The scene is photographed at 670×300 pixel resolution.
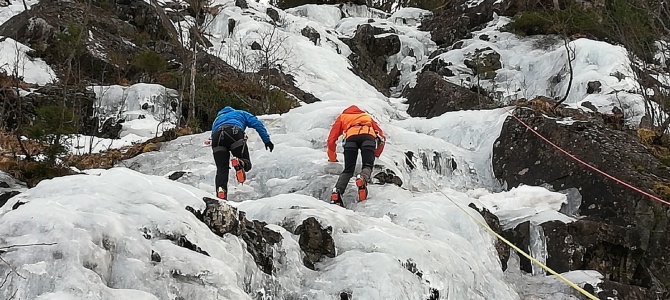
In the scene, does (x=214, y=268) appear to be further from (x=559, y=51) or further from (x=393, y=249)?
(x=559, y=51)

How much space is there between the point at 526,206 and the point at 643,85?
4.40 m

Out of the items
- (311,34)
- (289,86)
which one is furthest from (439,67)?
(289,86)

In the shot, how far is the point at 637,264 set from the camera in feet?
18.4

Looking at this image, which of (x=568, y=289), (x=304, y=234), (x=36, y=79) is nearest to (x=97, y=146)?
(x=36, y=79)

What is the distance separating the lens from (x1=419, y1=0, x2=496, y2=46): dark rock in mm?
20125

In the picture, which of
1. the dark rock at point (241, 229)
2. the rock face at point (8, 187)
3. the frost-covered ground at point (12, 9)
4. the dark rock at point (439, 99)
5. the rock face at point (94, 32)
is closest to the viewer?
the dark rock at point (241, 229)

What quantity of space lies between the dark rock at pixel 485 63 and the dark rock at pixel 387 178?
985 centimetres

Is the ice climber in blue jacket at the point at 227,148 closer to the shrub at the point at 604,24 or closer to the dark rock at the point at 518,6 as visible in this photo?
the shrub at the point at 604,24

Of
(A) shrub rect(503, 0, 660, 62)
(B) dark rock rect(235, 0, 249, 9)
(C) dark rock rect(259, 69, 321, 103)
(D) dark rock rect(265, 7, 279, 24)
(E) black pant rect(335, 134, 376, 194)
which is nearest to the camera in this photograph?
(E) black pant rect(335, 134, 376, 194)

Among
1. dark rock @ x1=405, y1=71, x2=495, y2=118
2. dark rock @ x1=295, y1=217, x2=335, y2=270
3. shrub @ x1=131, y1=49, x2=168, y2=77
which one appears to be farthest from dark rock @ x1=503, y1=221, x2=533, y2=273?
shrub @ x1=131, y1=49, x2=168, y2=77

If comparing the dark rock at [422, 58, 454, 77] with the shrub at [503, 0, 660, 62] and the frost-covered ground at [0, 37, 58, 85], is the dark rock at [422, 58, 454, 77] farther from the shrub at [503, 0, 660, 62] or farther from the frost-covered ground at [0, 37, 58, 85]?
the frost-covered ground at [0, 37, 58, 85]

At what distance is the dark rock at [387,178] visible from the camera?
6473 mm

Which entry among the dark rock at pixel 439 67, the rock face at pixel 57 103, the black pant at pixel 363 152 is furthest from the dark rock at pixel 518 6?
the black pant at pixel 363 152

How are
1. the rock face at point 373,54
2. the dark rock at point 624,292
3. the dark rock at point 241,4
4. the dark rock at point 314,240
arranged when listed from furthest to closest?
the dark rock at point 241,4
the rock face at point 373,54
the dark rock at point 624,292
the dark rock at point 314,240
